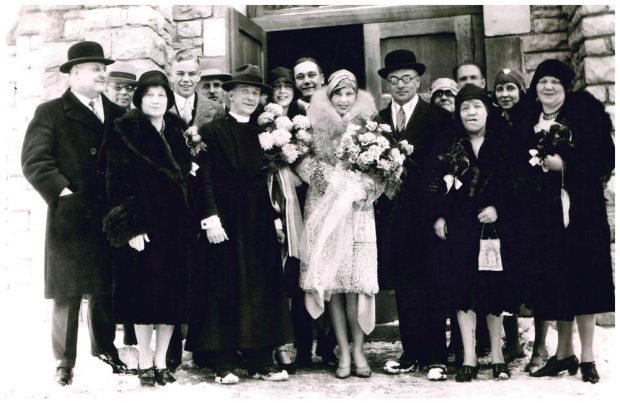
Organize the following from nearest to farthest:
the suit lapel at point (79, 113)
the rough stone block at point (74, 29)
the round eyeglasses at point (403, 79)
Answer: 1. the suit lapel at point (79, 113)
2. the round eyeglasses at point (403, 79)
3. the rough stone block at point (74, 29)

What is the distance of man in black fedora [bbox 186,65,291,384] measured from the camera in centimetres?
418

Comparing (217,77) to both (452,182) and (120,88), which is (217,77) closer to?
(120,88)

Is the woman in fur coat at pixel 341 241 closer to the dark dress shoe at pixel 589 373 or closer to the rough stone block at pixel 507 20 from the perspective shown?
the dark dress shoe at pixel 589 373

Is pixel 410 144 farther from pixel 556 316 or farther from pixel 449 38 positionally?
pixel 449 38

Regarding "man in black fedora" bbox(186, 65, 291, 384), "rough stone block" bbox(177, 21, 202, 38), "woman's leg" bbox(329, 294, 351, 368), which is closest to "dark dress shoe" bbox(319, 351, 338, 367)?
"woman's leg" bbox(329, 294, 351, 368)

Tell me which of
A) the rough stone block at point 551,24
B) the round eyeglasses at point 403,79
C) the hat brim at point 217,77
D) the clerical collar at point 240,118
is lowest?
the clerical collar at point 240,118

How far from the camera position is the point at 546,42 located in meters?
6.12

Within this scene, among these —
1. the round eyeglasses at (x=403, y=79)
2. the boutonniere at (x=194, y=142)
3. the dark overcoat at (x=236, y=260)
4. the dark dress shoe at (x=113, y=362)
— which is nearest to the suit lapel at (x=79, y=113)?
the boutonniere at (x=194, y=142)

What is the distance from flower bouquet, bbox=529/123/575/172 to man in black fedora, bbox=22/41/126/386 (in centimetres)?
297

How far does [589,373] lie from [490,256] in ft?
3.27

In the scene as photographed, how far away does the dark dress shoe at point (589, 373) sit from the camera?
13.1 ft

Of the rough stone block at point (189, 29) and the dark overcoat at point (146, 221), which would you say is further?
the rough stone block at point (189, 29)

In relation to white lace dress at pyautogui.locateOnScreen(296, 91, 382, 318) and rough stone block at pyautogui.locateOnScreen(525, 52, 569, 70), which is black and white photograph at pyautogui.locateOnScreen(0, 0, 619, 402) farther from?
rough stone block at pyautogui.locateOnScreen(525, 52, 569, 70)

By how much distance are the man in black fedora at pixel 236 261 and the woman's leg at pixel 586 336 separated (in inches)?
77.9
